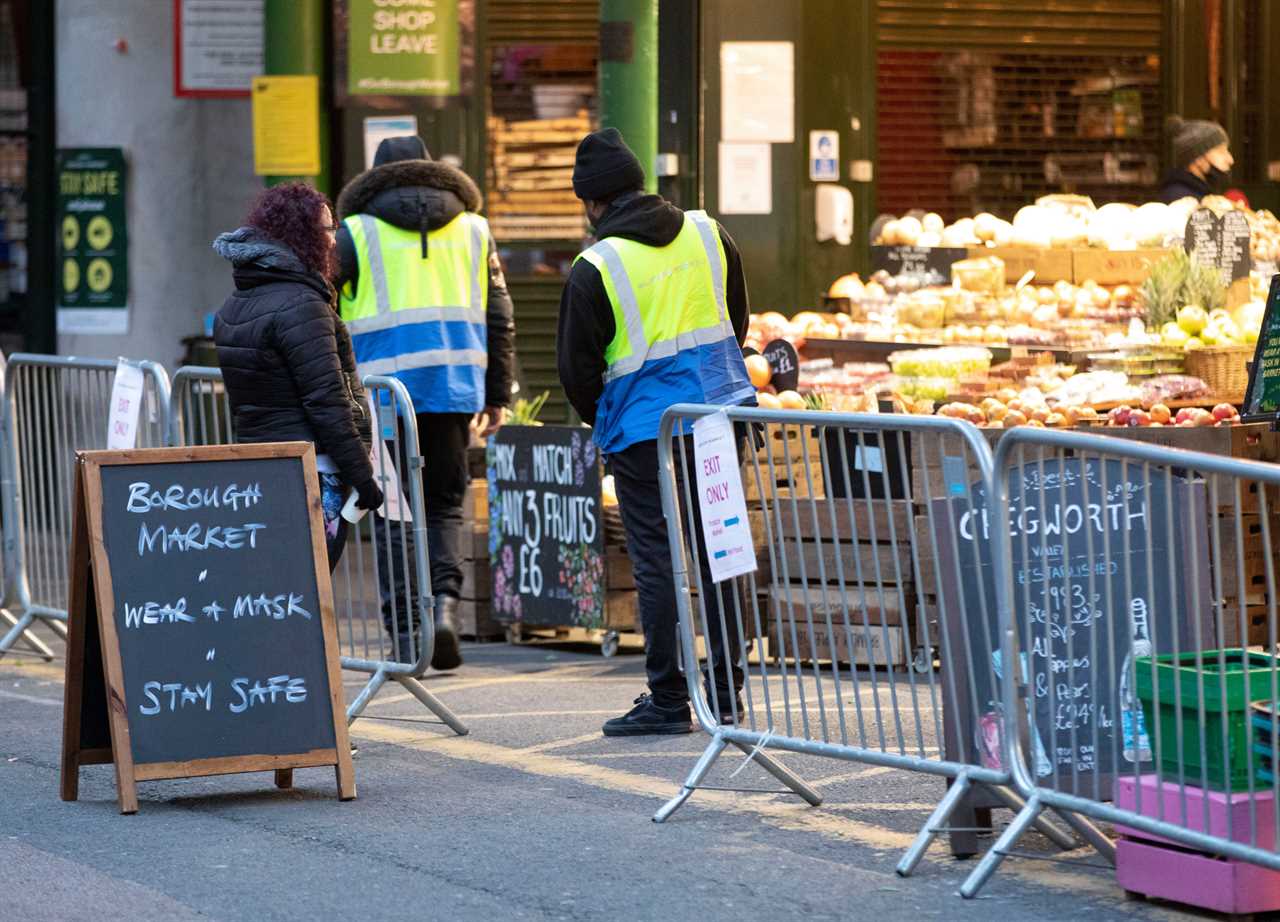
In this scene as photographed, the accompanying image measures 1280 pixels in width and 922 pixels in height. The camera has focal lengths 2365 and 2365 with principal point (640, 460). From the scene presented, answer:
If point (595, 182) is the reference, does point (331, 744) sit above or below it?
below

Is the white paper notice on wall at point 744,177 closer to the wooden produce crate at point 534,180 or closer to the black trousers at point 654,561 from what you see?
the wooden produce crate at point 534,180

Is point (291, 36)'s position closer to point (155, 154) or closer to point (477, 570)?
point (155, 154)

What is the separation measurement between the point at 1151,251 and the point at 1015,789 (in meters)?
6.86

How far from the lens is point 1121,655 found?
231 inches

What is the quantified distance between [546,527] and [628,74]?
2170 millimetres

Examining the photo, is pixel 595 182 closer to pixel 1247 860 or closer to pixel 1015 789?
pixel 1015 789

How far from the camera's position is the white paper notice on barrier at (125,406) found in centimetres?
931

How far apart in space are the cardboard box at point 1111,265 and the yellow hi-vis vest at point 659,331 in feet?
15.8

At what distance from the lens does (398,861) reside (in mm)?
6234

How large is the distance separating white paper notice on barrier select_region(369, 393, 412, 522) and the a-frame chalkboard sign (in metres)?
1.08

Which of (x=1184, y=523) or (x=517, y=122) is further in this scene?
(x=517, y=122)

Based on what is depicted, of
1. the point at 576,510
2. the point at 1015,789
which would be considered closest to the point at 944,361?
the point at 576,510

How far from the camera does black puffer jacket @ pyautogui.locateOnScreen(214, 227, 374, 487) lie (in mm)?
7566

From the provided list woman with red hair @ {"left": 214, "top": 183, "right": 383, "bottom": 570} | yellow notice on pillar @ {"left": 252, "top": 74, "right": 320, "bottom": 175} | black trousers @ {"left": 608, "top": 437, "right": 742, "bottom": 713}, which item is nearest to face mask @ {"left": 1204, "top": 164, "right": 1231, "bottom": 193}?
yellow notice on pillar @ {"left": 252, "top": 74, "right": 320, "bottom": 175}
